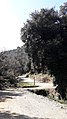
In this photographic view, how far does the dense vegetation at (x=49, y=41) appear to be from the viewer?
116 ft

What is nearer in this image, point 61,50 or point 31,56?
point 61,50

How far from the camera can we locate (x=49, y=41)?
35.6 meters

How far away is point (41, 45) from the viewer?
36719 millimetres

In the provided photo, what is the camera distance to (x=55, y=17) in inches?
1494

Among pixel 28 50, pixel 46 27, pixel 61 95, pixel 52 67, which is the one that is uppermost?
pixel 46 27

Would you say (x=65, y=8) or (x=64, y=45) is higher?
(x=65, y=8)

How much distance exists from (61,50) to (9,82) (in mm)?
18550

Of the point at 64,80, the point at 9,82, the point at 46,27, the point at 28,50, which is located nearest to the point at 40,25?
the point at 46,27

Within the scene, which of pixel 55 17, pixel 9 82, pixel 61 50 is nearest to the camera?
pixel 61 50

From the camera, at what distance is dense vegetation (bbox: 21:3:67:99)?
35219 millimetres

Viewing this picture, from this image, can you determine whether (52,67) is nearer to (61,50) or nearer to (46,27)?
(61,50)

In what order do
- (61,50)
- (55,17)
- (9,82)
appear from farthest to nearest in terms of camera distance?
(9,82) < (55,17) < (61,50)

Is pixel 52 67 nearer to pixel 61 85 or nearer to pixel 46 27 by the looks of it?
pixel 61 85

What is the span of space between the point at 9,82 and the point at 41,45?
16.5 metres
